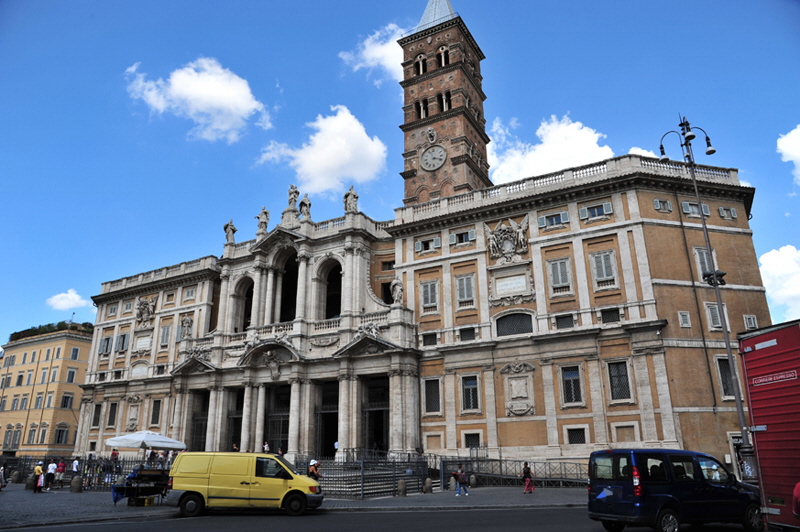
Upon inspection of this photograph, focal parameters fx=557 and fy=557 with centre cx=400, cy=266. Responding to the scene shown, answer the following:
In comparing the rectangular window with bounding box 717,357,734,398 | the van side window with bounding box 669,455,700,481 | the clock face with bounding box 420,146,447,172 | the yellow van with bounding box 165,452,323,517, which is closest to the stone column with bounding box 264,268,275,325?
the clock face with bounding box 420,146,447,172

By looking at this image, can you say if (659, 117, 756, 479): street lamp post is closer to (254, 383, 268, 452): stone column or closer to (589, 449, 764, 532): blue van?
(589, 449, 764, 532): blue van

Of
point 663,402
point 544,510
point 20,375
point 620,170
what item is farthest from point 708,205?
point 20,375

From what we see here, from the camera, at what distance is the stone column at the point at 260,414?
34941 millimetres

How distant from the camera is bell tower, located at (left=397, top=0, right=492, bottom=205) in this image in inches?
1704

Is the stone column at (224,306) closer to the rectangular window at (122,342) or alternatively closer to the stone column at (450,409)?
the rectangular window at (122,342)

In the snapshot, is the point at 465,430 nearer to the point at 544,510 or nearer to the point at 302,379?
the point at 302,379

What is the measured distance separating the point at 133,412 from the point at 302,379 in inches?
715

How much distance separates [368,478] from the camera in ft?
77.4

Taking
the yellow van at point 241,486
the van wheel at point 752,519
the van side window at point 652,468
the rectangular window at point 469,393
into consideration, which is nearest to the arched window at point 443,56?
the rectangular window at point 469,393

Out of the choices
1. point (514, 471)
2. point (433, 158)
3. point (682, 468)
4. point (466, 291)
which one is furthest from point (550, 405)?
point (433, 158)

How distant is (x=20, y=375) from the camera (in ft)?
201

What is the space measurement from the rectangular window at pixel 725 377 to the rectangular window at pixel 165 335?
38.3 meters

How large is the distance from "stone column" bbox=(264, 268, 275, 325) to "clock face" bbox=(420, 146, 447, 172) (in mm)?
14594

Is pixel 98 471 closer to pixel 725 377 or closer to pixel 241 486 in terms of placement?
pixel 241 486
